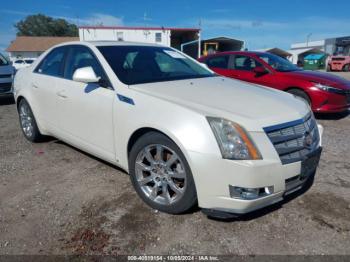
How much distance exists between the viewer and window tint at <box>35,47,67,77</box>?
398cm

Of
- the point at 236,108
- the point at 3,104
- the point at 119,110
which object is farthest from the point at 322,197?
the point at 3,104

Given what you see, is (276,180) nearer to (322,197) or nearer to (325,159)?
(322,197)

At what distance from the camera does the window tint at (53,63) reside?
3.98m

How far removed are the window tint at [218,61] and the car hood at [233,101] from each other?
448 cm

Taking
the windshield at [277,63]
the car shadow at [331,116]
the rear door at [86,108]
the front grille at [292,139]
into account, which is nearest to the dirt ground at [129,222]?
the rear door at [86,108]

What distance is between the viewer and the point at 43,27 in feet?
289

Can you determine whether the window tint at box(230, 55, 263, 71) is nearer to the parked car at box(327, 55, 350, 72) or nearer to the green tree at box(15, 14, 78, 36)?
the parked car at box(327, 55, 350, 72)

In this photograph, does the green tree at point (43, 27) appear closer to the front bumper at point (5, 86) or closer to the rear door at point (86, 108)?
the front bumper at point (5, 86)

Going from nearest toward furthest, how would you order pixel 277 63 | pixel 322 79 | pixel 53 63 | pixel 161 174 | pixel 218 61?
pixel 161 174 < pixel 53 63 < pixel 322 79 < pixel 277 63 < pixel 218 61

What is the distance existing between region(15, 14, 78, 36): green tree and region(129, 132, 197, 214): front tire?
9358cm

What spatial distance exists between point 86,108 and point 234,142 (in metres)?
1.82

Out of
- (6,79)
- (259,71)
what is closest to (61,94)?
(259,71)

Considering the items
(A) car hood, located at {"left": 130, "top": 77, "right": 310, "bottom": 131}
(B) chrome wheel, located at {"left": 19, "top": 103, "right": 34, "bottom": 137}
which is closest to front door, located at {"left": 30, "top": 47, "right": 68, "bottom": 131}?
(B) chrome wheel, located at {"left": 19, "top": 103, "right": 34, "bottom": 137}

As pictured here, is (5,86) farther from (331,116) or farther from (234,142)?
(331,116)
